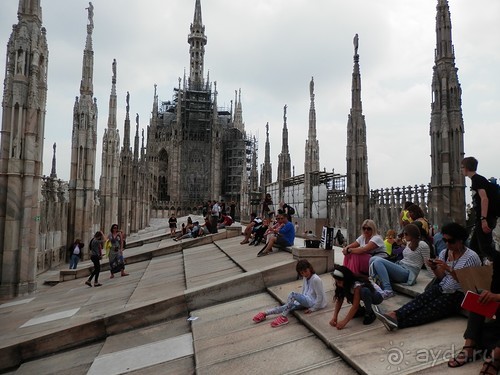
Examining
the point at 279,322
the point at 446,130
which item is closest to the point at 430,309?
the point at 279,322

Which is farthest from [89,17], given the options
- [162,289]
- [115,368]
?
[115,368]

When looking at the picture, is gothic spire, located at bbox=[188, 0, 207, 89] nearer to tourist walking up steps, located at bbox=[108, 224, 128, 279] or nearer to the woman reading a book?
tourist walking up steps, located at bbox=[108, 224, 128, 279]

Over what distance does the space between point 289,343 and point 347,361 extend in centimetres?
92

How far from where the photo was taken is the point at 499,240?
754 centimetres

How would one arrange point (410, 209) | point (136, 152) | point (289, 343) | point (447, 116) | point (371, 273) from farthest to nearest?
point (136, 152), point (447, 116), point (410, 209), point (371, 273), point (289, 343)

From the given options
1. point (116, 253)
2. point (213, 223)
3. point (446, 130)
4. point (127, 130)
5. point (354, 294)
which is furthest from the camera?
point (127, 130)

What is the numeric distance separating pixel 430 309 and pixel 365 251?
1.35 metres

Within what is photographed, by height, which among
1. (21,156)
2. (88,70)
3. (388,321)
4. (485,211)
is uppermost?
(88,70)

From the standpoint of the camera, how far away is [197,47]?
72.0 metres

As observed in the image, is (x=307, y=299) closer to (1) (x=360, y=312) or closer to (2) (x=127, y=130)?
(1) (x=360, y=312)

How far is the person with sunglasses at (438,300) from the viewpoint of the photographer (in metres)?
3.85

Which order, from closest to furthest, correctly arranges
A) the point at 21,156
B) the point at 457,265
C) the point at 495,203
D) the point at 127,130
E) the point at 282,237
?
the point at 457,265 < the point at 495,203 < the point at 282,237 < the point at 21,156 < the point at 127,130

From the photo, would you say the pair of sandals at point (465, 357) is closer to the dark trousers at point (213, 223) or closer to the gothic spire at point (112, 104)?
the dark trousers at point (213, 223)

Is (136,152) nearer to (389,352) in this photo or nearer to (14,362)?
(14,362)
